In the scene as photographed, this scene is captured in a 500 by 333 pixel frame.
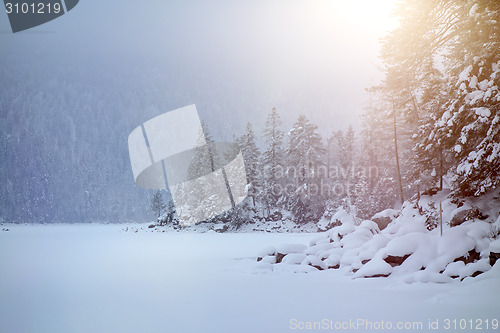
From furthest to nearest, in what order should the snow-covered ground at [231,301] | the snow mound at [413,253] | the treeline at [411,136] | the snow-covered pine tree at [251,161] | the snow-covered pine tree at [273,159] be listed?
the snow-covered pine tree at [273,159], the snow-covered pine tree at [251,161], the snow mound at [413,253], the treeline at [411,136], the snow-covered ground at [231,301]

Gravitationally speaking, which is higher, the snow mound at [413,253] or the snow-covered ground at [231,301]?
the snow-covered ground at [231,301]

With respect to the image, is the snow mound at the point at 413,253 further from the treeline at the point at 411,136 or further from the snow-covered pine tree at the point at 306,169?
the snow-covered pine tree at the point at 306,169

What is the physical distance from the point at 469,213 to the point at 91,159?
190697 mm

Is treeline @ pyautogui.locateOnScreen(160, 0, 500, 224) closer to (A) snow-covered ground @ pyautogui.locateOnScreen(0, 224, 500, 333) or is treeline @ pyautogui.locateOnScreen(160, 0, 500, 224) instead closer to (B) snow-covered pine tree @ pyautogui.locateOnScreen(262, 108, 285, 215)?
(B) snow-covered pine tree @ pyautogui.locateOnScreen(262, 108, 285, 215)

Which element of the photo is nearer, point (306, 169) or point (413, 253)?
point (413, 253)

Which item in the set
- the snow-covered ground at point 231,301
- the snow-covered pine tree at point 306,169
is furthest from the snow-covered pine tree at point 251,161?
the snow-covered ground at point 231,301

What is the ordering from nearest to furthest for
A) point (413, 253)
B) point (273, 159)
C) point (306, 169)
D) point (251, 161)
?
point (413, 253) → point (306, 169) → point (251, 161) → point (273, 159)

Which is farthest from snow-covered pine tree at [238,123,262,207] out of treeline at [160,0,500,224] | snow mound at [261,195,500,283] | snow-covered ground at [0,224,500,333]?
snow-covered ground at [0,224,500,333]

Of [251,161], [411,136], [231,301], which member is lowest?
[251,161]

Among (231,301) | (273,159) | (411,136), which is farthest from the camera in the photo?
(273,159)

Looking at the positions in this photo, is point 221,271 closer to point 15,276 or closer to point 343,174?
point 15,276

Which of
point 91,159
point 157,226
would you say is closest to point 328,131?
point 157,226

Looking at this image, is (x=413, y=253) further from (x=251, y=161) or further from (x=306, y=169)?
(x=251, y=161)

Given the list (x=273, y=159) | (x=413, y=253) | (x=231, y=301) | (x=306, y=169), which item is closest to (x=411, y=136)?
(x=413, y=253)
